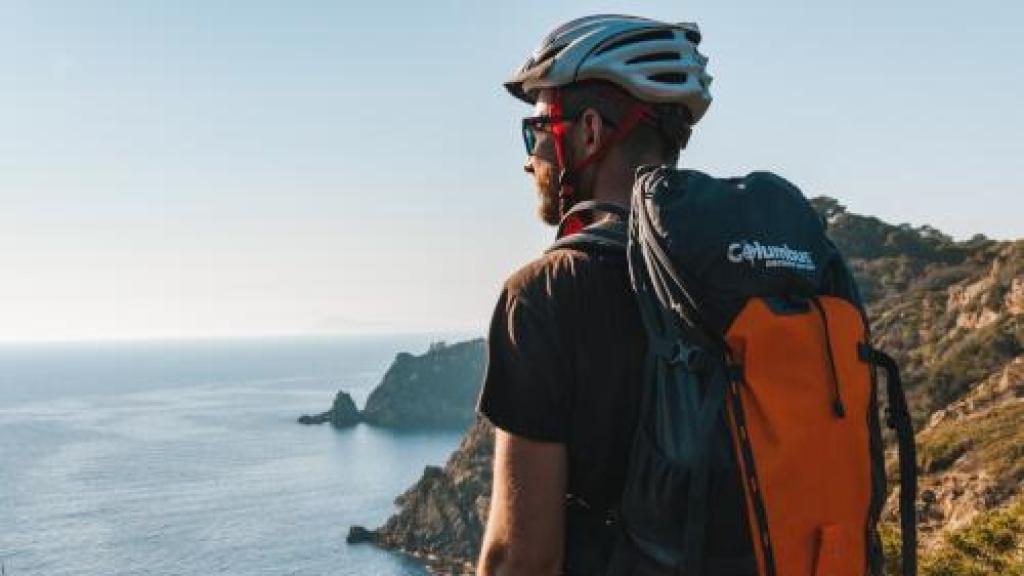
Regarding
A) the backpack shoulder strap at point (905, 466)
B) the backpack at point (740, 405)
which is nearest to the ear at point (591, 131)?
the backpack at point (740, 405)

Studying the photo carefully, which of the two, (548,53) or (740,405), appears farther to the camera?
(548,53)

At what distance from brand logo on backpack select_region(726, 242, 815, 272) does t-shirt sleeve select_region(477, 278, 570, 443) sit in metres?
0.51

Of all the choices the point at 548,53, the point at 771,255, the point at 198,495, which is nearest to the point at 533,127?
the point at 548,53

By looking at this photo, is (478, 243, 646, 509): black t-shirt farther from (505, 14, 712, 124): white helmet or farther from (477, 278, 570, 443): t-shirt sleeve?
(505, 14, 712, 124): white helmet

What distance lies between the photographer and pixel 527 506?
2518 millimetres

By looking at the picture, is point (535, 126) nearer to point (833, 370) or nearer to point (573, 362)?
point (573, 362)

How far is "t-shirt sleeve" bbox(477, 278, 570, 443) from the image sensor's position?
2.49m

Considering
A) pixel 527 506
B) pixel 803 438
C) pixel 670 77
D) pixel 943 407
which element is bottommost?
pixel 943 407

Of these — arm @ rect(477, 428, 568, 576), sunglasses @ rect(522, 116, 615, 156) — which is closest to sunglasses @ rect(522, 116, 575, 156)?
sunglasses @ rect(522, 116, 615, 156)

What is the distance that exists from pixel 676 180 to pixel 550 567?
111 cm

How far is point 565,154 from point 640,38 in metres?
0.50

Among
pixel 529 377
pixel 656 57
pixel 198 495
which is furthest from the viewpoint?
pixel 198 495

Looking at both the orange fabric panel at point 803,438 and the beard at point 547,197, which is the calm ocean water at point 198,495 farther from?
the orange fabric panel at point 803,438

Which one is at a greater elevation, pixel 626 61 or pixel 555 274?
pixel 626 61
